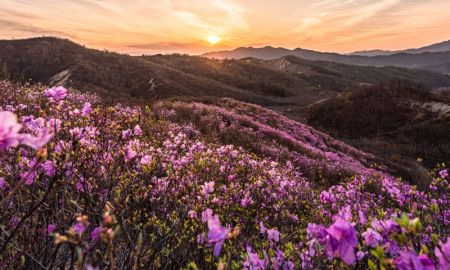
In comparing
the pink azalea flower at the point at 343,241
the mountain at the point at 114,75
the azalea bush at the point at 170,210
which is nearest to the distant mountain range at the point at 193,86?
the mountain at the point at 114,75

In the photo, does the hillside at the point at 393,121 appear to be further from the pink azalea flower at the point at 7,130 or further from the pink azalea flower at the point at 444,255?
the pink azalea flower at the point at 7,130

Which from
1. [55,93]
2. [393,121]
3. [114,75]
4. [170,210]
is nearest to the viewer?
[55,93]

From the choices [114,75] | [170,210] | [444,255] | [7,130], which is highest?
[7,130]

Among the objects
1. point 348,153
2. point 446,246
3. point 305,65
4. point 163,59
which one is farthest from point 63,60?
point 305,65

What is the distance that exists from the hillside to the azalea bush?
18282 millimetres

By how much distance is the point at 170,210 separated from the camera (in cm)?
438

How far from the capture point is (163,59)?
86.3m

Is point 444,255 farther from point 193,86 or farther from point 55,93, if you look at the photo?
point 193,86

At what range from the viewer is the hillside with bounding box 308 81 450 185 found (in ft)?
79.6

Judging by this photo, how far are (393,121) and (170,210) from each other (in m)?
29.8

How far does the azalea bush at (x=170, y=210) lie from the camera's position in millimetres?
1559

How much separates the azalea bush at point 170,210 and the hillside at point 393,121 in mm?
18282

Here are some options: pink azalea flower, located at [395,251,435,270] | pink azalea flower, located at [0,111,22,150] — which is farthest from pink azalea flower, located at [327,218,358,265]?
pink azalea flower, located at [0,111,22,150]

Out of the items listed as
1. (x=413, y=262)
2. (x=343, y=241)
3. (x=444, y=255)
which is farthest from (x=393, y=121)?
(x=413, y=262)
